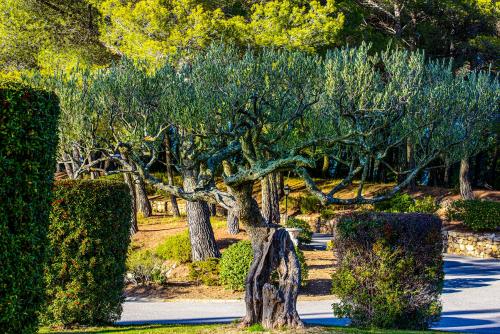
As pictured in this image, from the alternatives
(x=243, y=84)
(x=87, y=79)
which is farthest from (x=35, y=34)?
(x=243, y=84)

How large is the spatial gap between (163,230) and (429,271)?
53.2 ft

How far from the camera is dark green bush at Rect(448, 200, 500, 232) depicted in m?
25.6

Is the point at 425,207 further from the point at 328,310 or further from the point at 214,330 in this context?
the point at 214,330

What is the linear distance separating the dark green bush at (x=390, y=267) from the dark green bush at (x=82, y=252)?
3.96 metres

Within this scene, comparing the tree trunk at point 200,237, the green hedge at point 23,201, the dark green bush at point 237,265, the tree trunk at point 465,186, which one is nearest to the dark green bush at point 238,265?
the dark green bush at point 237,265

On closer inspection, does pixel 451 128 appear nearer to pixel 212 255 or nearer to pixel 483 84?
pixel 483 84

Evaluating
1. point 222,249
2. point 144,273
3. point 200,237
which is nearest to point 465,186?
point 222,249

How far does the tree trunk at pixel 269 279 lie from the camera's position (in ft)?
28.7

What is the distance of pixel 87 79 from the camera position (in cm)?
1752

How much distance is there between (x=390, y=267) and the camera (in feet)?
33.9

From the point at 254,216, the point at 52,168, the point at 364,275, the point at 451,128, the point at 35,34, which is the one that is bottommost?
the point at 364,275

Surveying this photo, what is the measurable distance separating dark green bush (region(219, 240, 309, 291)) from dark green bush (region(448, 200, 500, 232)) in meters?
12.0

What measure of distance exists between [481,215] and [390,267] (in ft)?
56.1

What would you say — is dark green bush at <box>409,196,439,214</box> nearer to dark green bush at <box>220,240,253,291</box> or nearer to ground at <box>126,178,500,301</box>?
ground at <box>126,178,500,301</box>
